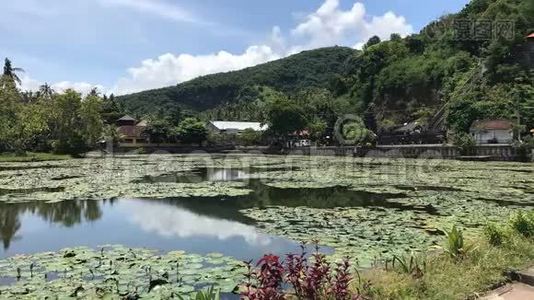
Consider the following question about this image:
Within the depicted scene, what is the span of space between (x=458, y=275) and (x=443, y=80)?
Result: 83.2 m

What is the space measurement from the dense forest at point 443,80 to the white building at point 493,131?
6.12 ft

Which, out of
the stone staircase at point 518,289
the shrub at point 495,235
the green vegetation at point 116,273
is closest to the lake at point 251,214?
the green vegetation at point 116,273

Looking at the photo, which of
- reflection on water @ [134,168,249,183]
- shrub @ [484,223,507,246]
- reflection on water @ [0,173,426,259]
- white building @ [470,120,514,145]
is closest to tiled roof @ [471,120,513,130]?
white building @ [470,120,514,145]

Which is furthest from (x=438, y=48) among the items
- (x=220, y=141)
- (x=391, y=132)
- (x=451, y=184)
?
(x=451, y=184)

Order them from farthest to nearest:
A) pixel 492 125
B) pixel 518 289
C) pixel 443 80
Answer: pixel 443 80
pixel 492 125
pixel 518 289

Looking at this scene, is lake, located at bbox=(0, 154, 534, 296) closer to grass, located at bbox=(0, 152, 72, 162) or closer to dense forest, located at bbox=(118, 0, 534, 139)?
grass, located at bbox=(0, 152, 72, 162)

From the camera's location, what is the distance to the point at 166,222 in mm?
14102

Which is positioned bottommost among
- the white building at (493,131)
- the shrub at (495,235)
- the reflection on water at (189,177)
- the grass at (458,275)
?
the grass at (458,275)

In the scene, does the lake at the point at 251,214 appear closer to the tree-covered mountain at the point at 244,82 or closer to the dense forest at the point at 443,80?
the dense forest at the point at 443,80

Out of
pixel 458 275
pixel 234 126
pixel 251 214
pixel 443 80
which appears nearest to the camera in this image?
pixel 458 275

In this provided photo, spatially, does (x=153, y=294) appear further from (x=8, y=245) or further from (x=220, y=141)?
(x=220, y=141)

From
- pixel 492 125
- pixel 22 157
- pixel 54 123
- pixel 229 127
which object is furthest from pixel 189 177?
pixel 229 127

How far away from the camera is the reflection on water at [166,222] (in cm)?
1102

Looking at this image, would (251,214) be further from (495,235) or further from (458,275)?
(458,275)
